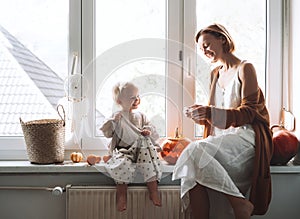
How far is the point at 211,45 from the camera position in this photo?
2312mm

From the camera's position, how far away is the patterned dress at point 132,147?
2.21m

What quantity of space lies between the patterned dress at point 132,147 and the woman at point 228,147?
0.14m

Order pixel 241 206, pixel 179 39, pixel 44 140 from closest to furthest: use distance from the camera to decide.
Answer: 1. pixel 241 206
2. pixel 44 140
3. pixel 179 39

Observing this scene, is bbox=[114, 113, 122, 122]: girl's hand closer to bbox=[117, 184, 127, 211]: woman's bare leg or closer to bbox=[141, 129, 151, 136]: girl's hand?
bbox=[141, 129, 151, 136]: girl's hand

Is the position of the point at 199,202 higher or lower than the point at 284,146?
lower

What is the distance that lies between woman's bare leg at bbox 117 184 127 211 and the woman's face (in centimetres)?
75

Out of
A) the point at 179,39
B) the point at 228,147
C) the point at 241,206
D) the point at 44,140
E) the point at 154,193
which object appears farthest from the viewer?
the point at 179,39

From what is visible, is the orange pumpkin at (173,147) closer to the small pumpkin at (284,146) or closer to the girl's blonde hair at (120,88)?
the girl's blonde hair at (120,88)

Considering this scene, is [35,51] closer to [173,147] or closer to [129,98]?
[129,98]

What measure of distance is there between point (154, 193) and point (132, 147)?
0.87ft

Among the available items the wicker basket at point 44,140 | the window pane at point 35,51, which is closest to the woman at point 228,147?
the wicker basket at point 44,140

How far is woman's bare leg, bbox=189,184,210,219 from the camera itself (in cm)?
217

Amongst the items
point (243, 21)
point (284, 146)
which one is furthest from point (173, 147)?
point (243, 21)

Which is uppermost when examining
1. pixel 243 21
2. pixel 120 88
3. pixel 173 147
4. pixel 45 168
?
pixel 243 21
